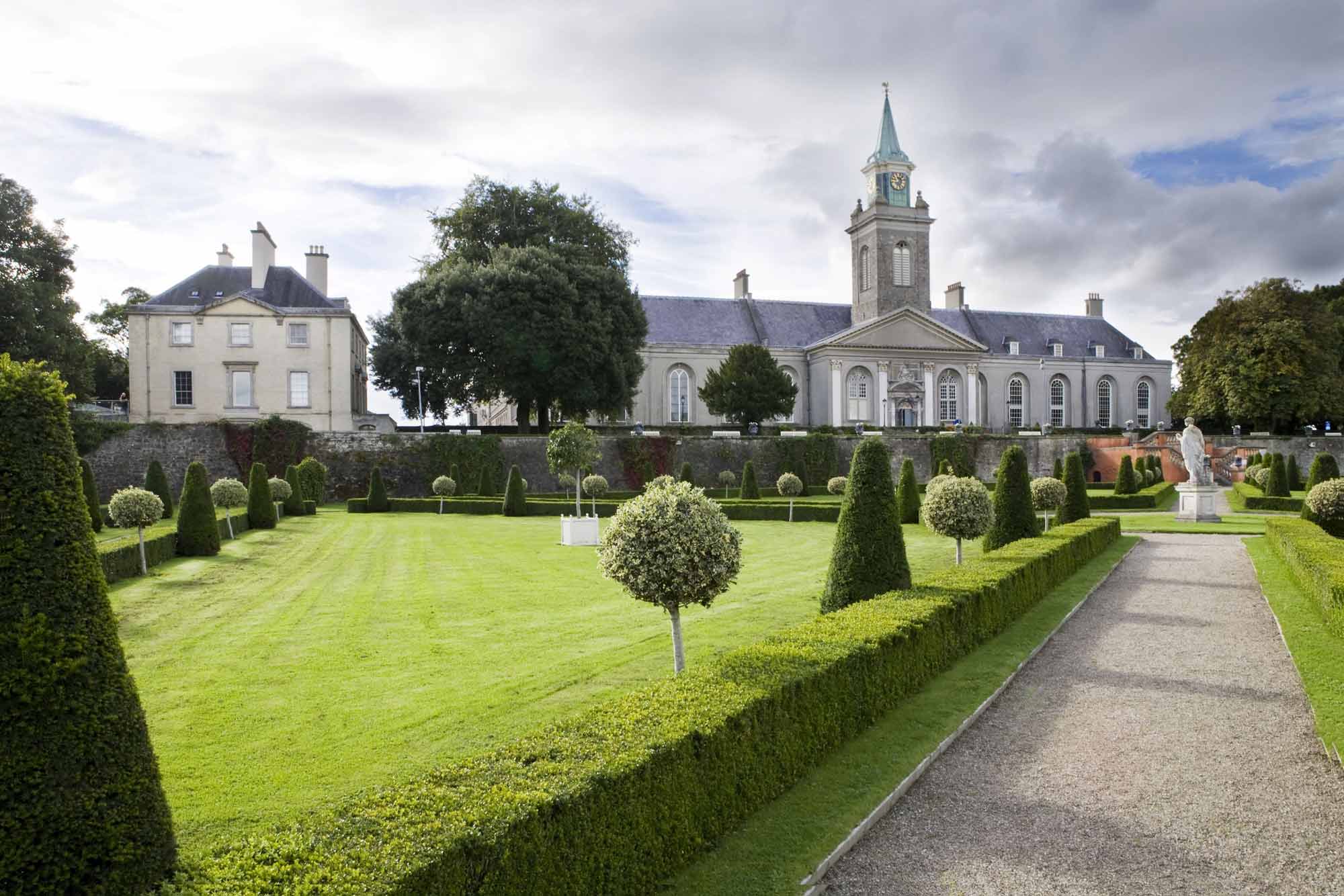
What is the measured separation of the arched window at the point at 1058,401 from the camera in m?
66.5

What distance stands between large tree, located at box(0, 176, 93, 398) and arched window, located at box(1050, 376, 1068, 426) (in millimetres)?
59612

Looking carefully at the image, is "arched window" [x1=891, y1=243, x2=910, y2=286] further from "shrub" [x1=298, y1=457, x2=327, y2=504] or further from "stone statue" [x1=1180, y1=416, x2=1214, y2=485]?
"shrub" [x1=298, y1=457, x2=327, y2=504]

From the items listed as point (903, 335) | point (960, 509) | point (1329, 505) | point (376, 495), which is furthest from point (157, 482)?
point (903, 335)

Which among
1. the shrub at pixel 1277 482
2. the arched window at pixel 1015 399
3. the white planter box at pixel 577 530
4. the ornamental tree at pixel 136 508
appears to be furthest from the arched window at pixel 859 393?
the ornamental tree at pixel 136 508

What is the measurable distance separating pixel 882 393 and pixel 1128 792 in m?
53.6

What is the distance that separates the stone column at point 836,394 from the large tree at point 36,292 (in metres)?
39.6

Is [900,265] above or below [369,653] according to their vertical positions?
above

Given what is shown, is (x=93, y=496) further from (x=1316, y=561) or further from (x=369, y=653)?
(x=1316, y=561)

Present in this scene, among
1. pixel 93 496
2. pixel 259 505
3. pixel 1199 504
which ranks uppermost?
pixel 93 496

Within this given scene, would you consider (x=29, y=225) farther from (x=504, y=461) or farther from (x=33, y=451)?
(x=33, y=451)

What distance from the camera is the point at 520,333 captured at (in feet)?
126

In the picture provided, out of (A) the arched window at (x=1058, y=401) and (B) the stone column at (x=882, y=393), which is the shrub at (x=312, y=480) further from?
(A) the arched window at (x=1058, y=401)

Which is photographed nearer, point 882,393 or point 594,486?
point 594,486

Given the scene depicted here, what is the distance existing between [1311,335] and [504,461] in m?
45.4
